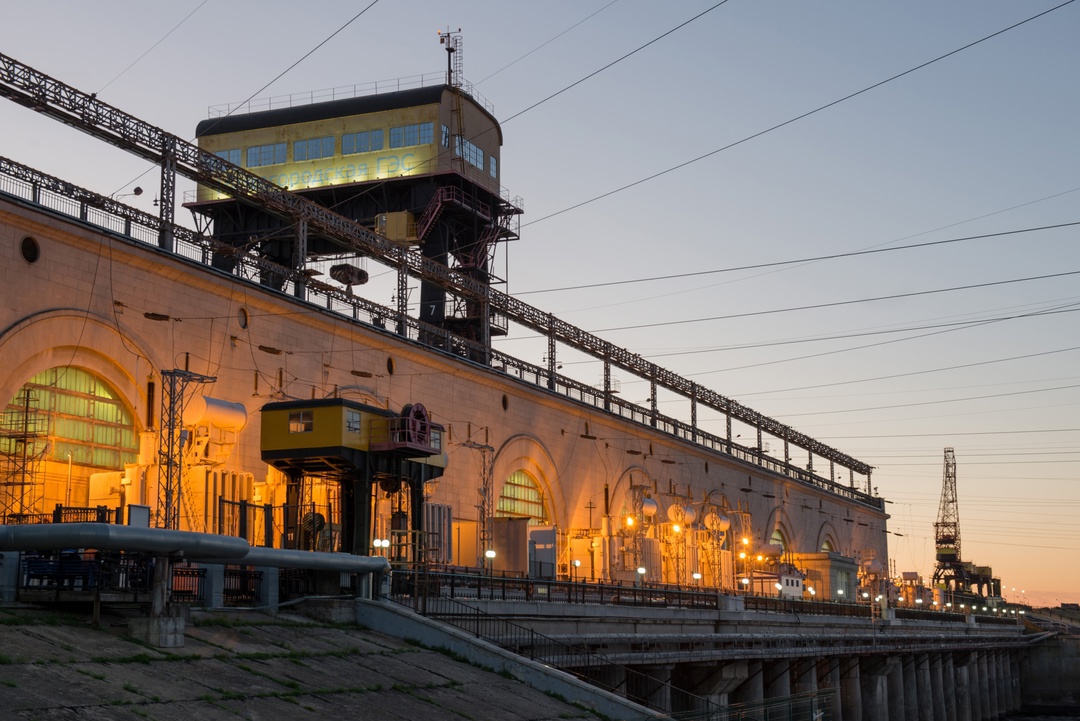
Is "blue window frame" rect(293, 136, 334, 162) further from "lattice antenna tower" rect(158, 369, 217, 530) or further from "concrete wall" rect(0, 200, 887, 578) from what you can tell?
"lattice antenna tower" rect(158, 369, 217, 530)

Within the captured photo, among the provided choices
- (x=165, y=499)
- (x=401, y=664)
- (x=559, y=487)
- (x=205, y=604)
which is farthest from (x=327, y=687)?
(x=559, y=487)

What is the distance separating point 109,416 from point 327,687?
20.3m

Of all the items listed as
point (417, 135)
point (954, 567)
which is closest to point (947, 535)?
Result: point (954, 567)

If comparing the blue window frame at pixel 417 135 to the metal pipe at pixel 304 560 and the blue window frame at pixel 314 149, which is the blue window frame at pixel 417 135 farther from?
the metal pipe at pixel 304 560

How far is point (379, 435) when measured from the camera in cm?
3684

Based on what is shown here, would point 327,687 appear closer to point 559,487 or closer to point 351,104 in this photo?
point 559,487

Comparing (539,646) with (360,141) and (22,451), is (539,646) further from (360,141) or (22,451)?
(360,141)

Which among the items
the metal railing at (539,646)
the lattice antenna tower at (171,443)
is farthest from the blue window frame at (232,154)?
the metal railing at (539,646)

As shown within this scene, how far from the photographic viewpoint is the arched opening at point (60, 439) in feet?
119

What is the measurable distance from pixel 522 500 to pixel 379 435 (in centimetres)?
2808

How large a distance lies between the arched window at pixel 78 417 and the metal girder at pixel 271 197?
9.16 metres

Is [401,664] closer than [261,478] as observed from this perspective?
Yes

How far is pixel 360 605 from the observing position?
29203 millimetres

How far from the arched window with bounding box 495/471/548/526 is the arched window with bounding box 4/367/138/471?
23.9 m
